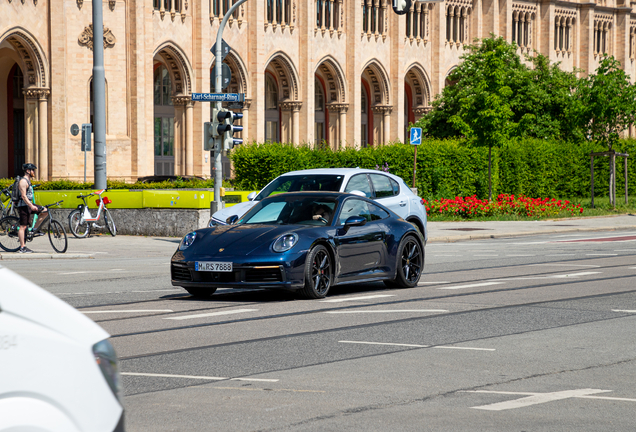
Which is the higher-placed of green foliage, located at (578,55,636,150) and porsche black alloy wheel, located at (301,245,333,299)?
green foliage, located at (578,55,636,150)

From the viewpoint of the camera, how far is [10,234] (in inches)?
771

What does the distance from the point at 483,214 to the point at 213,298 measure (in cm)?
2262

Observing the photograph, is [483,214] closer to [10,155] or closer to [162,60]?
[162,60]

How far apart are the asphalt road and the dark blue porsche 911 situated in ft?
0.91

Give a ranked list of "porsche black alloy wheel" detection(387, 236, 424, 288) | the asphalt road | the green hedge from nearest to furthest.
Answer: the asphalt road → "porsche black alloy wheel" detection(387, 236, 424, 288) → the green hedge

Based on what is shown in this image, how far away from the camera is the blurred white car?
8.72 ft

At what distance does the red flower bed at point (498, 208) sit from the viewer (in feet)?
109

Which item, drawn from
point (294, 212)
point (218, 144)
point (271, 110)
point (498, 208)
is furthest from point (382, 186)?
point (271, 110)

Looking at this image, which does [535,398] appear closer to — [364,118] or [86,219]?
[86,219]

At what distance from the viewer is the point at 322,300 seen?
37.4ft

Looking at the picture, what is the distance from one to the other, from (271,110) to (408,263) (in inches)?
1914

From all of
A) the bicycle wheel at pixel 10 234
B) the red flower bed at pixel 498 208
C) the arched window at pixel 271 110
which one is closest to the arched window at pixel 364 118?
the arched window at pixel 271 110

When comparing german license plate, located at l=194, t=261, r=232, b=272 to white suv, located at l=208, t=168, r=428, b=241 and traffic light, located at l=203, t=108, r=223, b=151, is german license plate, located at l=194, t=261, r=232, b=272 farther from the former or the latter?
traffic light, located at l=203, t=108, r=223, b=151

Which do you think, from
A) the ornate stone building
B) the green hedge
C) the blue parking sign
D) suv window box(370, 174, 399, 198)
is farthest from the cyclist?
the ornate stone building
